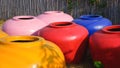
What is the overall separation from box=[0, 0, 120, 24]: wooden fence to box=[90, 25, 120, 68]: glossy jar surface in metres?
4.29

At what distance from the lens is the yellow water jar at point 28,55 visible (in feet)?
12.5

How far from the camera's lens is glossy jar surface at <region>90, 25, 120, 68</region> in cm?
476

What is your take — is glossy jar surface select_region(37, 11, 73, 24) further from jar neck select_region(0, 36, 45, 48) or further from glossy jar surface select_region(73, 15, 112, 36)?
jar neck select_region(0, 36, 45, 48)

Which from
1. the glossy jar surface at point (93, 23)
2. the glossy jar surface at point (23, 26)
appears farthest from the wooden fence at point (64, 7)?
the glossy jar surface at point (23, 26)

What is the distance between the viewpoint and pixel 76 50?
5.67m

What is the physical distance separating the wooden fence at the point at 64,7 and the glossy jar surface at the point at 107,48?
429cm

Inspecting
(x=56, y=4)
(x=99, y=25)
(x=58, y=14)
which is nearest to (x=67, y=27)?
(x=99, y=25)

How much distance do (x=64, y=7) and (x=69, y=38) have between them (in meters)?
5.15

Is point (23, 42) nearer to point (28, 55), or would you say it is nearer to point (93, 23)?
point (28, 55)

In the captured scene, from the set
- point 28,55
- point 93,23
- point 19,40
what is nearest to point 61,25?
point 93,23

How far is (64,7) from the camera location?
10.5m

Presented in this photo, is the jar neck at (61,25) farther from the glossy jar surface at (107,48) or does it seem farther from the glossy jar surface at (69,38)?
the glossy jar surface at (107,48)

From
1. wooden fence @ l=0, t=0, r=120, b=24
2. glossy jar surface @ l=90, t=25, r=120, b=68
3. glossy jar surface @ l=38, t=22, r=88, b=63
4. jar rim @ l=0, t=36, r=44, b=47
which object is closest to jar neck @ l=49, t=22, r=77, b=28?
glossy jar surface @ l=38, t=22, r=88, b=63

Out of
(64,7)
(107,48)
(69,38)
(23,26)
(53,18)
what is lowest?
(107,48)
